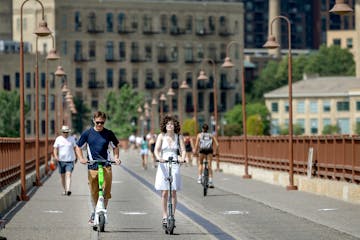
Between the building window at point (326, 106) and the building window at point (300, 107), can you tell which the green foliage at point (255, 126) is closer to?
the building window at point (300, 107)

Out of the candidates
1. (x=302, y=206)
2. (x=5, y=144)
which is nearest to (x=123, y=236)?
(x=302, y=206)

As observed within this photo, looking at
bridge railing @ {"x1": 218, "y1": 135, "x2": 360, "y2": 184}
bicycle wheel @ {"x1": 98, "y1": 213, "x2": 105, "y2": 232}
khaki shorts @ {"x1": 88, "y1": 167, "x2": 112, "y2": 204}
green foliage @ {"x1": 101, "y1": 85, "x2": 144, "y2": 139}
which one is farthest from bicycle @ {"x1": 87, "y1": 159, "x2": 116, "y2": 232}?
green foliage @ {"x1": 101, "y1": 85, "x2": 144, "y2": 139}

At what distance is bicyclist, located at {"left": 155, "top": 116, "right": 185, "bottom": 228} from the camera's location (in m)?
23.7

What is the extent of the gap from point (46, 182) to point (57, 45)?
146201 mm

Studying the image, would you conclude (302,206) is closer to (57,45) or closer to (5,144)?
(5,144)

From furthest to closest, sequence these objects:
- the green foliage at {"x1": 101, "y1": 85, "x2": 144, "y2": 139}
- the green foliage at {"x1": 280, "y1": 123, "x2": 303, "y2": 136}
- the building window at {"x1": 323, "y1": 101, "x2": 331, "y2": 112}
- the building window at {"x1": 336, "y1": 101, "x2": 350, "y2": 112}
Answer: the building window at {"x1": 323, "y1": 101, "x2": 331, "y2": 112} → the building window at {"x1": 336, "y1": 101, "x2": 350, "y2": 112} → the green foliage at {"x1": 280, "y1": 123, "x2": 303, "y2": 136} → the green foliage at {"x1": 101, "y1": 85, "x2": 144, "y2": 139}

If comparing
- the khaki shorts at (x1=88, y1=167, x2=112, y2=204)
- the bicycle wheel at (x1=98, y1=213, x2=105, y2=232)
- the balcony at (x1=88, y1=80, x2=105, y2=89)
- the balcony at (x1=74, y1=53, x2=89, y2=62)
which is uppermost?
the balcony at (x1=74, y1=53, x2=89, y2=62)

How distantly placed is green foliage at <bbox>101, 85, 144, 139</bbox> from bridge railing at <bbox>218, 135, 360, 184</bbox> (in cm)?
12378

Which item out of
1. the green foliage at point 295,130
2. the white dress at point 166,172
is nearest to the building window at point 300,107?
the green foliage at point 295,130

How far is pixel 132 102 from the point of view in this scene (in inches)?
7475

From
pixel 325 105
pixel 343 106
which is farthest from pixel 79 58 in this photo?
pixel 343 106

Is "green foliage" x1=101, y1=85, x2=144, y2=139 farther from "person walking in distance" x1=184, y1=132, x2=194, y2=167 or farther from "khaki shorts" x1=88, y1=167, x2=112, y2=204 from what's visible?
"khaki shorts" x1=88, y1=167, x2=112, y2=204

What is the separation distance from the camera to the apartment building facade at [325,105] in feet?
628

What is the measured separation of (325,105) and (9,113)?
46.1 meters
